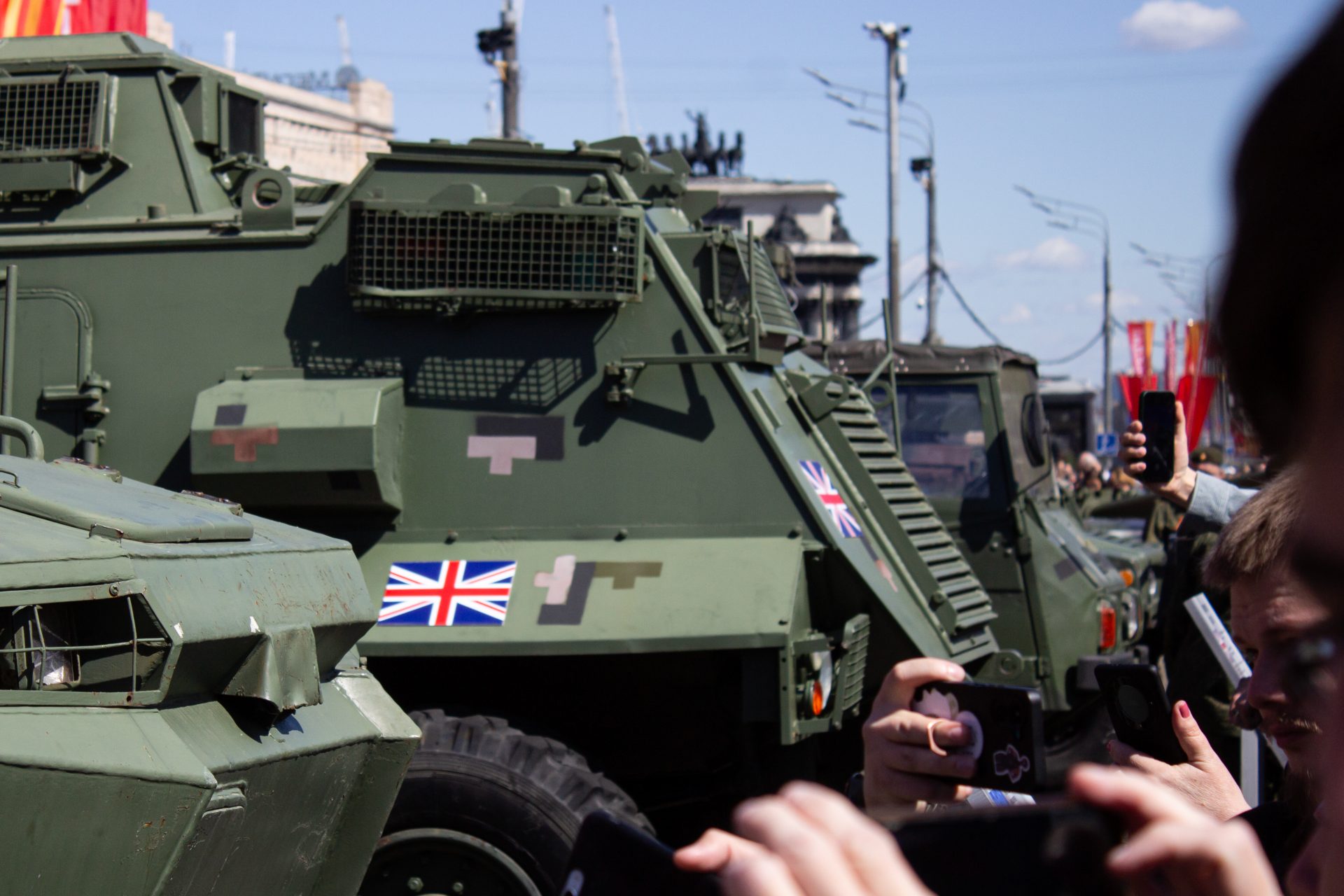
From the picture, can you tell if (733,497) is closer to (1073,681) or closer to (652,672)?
(652,672)

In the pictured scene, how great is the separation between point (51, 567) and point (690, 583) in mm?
2256

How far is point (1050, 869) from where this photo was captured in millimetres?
885

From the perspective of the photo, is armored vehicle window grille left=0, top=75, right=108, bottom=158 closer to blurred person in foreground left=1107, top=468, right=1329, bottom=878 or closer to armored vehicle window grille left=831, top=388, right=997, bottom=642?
armored vehicle window grille left=831, top=388, right=997, bottom=642

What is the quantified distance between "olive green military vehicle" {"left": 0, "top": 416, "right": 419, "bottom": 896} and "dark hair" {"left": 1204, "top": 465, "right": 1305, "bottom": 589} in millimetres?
1911

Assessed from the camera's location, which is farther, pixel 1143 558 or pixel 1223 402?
pixel 1143 558

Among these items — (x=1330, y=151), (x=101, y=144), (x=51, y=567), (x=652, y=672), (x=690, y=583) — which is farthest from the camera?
(x=101, y=144)

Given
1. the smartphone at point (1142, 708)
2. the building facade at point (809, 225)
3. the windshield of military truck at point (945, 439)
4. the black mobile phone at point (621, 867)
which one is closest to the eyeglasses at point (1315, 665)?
the black mobile phone at point (621, 867)

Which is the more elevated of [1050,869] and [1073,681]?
[1050,869]

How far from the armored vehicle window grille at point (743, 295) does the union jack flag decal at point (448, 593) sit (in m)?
1.17

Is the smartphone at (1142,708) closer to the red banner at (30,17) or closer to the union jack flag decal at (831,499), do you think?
the union jack flag decal at (831,499)

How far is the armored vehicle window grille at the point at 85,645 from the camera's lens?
2.91 metres

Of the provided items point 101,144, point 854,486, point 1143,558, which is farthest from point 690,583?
point 1143,558

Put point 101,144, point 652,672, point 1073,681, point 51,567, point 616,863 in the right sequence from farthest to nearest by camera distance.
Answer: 1. point 1073,681
2. point 101,144
3. point 652,672
4. point 51,567
5. point 616,863

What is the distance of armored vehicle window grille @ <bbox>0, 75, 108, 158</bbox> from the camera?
5.64m
